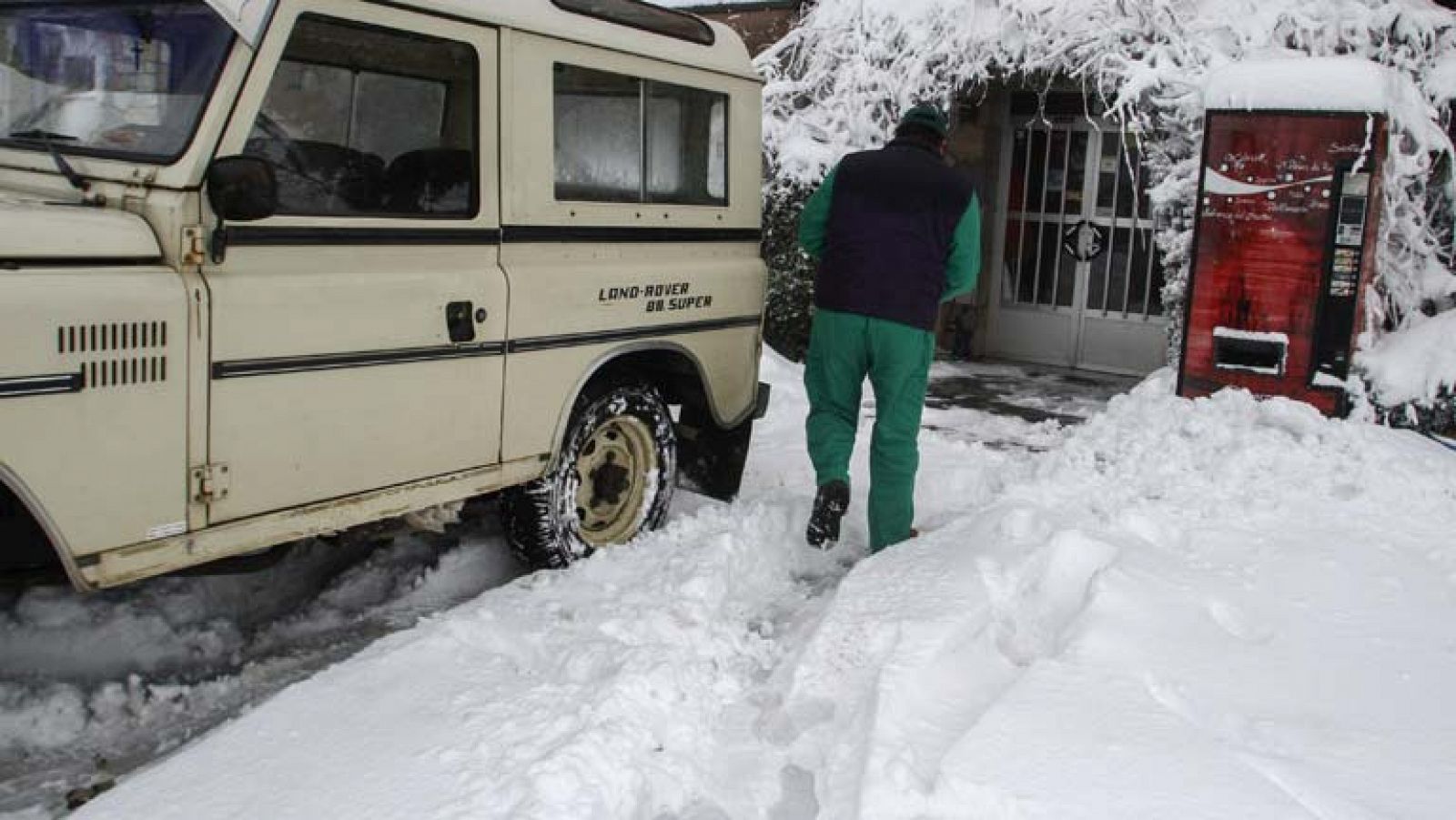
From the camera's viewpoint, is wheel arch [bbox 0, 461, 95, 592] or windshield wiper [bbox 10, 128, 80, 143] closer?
wheel arch [bbox 0, 461, 95, 592]

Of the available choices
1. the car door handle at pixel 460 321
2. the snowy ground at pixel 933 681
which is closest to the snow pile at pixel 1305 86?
the snowy ground at pixel 933 681

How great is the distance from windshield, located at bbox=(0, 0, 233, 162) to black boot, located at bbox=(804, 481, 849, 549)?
9.52ft

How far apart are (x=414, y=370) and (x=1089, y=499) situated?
10.4 ft

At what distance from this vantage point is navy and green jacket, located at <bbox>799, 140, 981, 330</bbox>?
523cm

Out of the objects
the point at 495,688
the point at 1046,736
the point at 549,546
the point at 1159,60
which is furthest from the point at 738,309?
the point at 1159,60

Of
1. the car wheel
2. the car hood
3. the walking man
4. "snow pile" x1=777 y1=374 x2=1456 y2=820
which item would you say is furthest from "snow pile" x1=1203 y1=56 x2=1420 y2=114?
the car hood

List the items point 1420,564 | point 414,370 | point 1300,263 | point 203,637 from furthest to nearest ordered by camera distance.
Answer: point 1300,263, point 1420,564, point 203,637, point 414,370

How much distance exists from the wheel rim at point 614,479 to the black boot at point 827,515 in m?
0.76

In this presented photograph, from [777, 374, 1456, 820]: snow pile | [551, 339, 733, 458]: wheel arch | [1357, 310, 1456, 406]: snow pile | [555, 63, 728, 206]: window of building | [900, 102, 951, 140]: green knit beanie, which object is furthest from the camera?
[1357, 310, 1456, 406]: snow pile

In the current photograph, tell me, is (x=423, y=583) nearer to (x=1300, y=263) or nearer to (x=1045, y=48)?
(x=1300, y=263)

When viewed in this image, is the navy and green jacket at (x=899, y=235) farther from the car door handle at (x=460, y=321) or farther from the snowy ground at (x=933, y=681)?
the car door handle at (x=460, y=321)

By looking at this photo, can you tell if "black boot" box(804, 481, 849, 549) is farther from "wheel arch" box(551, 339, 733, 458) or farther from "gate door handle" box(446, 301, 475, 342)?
"gate door handle" box(446, 301, 475, 342)

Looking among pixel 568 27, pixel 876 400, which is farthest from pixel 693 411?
pixel 568 27

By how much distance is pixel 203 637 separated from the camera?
4.45 meters
